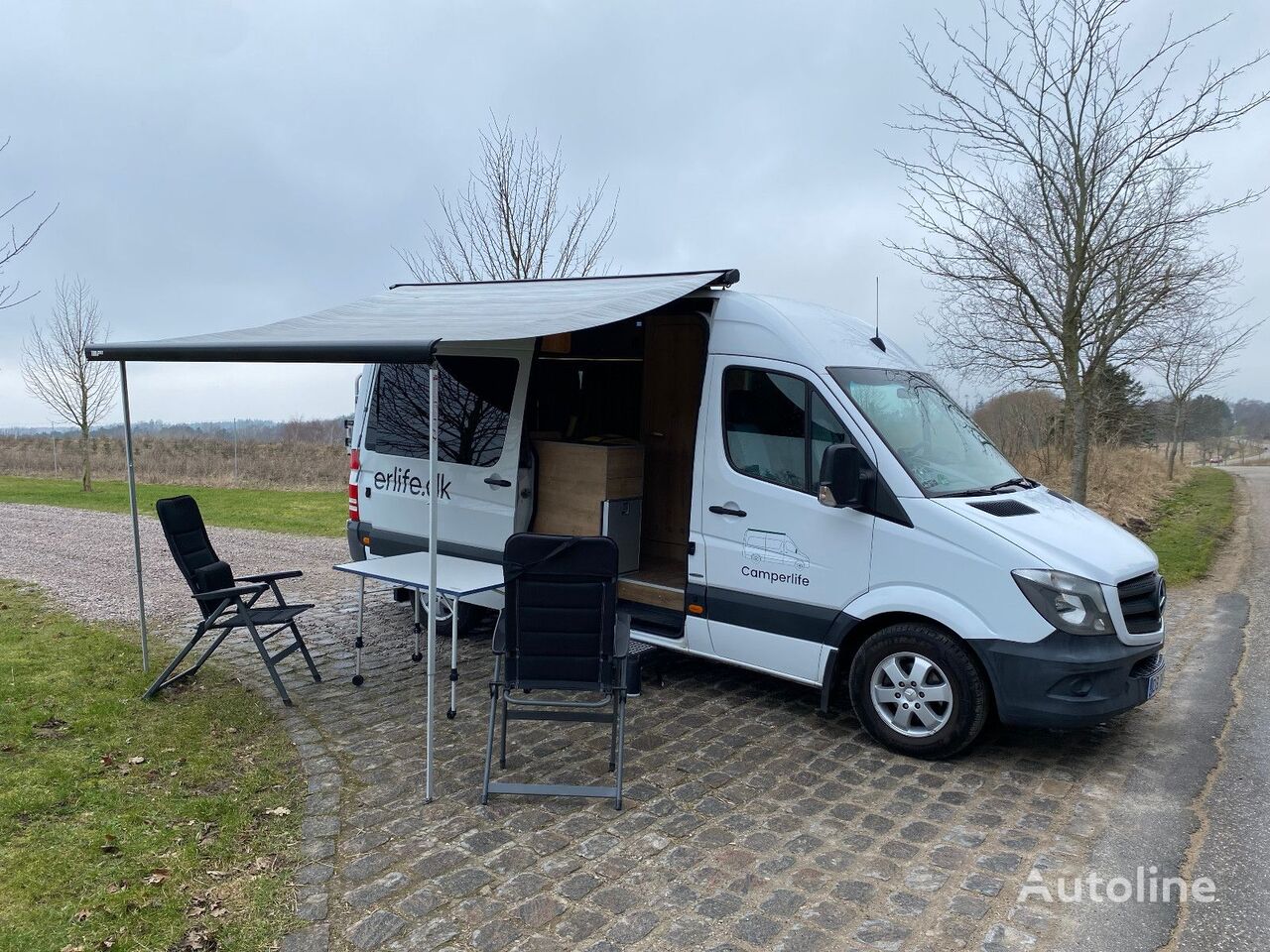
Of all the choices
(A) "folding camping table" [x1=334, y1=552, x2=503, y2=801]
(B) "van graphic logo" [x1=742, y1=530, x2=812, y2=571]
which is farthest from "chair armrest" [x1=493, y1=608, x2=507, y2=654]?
(B) "van graphic logo" [x1=742, y1=530, x2=812, y2=571]

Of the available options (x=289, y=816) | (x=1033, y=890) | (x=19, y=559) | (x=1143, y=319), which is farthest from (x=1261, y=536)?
(x=19, y=559)

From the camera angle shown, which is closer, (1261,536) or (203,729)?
(203,729)

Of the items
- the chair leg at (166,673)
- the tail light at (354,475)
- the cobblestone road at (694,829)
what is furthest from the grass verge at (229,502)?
the cobblestone road at (694,829)

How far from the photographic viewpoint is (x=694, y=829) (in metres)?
3.85

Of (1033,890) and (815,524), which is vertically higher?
(815,524)

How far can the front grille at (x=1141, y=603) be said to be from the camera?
4.42m

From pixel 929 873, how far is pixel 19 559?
11069mm

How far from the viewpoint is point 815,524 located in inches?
192

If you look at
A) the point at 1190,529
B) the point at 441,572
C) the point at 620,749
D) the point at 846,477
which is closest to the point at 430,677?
the point at 620,749

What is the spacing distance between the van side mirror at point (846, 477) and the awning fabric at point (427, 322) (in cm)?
129

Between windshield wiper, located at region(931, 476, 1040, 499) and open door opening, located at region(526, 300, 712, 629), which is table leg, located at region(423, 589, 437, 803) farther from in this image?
windshield wiper, located at region(931, 476, 1040, 499)

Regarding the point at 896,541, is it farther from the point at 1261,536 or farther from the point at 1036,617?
the point at 1261,536

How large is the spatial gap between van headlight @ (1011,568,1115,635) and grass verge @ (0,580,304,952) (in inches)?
141

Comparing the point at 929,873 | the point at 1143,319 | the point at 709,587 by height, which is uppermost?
the point at 1143,319
